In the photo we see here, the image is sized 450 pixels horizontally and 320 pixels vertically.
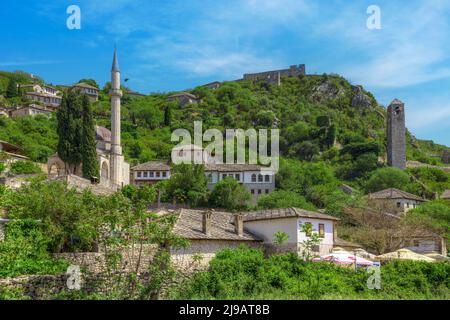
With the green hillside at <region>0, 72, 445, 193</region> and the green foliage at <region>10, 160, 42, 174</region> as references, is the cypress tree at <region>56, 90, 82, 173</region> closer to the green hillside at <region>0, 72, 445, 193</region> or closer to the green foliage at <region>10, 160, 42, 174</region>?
the green foliage at <region>10, 160, 42, 174</region>

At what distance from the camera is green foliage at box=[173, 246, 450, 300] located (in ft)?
63.7

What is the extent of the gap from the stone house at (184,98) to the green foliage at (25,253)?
359 ft

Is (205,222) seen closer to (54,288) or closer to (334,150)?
(54,288)

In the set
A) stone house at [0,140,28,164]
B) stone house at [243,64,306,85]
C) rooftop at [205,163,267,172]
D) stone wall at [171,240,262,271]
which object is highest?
stone house at [243,64,306,85]

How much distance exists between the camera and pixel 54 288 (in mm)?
18000

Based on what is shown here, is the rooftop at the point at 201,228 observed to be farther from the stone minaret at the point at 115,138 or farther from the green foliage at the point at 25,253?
the stone minaret at the point at 115,138

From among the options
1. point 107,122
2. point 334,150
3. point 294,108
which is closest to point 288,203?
point 334,150

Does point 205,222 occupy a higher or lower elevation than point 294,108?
lower

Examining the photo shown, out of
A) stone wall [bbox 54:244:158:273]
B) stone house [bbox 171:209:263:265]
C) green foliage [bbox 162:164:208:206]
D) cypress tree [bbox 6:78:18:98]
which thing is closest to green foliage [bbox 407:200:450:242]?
stone house [bbox 171:209:263:265]

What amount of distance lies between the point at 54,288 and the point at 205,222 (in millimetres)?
11319

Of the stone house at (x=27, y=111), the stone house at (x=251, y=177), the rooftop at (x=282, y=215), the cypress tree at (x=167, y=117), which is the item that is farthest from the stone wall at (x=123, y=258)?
the cypress tree at (x=167, y=117)

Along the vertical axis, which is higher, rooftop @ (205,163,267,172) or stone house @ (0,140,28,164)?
stone house @ (0,140,28,164)

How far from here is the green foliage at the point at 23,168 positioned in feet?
179

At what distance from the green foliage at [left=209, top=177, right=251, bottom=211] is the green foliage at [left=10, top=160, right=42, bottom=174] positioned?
17.0 m
